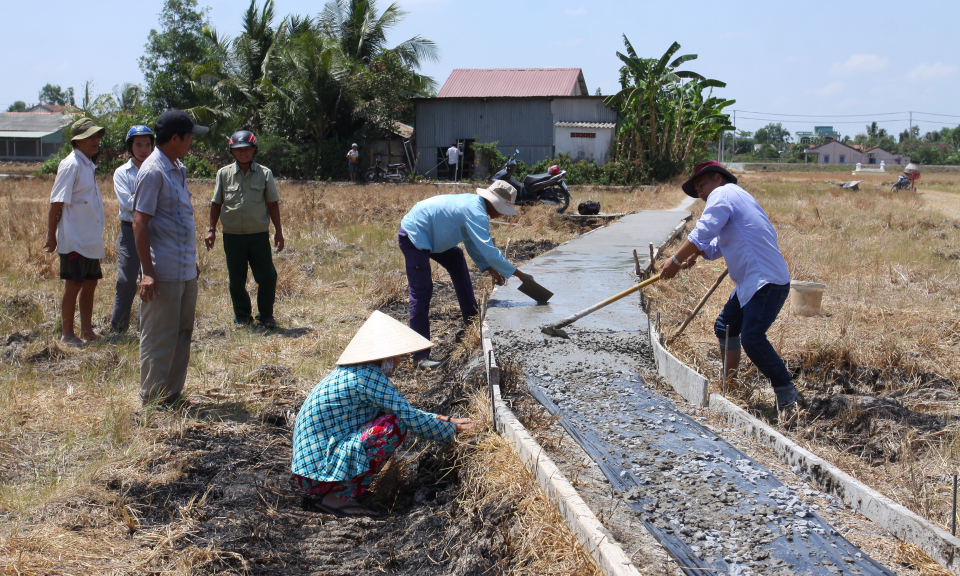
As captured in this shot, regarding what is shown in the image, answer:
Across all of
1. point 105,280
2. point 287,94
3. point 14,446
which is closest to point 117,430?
point 14,446

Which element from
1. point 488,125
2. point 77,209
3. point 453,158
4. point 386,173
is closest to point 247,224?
point 77,209

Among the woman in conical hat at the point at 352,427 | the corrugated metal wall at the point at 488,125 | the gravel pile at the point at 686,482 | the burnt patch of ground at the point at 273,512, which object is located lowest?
the burnt patch of ground at the point at 273,512

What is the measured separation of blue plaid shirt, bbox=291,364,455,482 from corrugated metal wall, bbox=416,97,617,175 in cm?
2521

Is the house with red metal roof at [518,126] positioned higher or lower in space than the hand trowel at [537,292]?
higher

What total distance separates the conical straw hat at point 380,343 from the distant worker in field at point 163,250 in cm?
151

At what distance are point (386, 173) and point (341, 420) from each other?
25.1m

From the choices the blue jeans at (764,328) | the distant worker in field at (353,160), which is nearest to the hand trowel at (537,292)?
the blue jeans at (764,328)

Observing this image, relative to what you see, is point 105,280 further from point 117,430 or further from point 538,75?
point 538,75

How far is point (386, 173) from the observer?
27703 millimetres

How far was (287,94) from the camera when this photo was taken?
26.8m

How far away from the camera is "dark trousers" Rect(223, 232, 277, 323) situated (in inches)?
250

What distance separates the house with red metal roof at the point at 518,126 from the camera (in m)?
27.6

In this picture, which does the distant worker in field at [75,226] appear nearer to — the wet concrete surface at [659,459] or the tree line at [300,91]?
the wet concrete surface at [659,459]

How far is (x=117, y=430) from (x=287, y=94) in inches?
977
